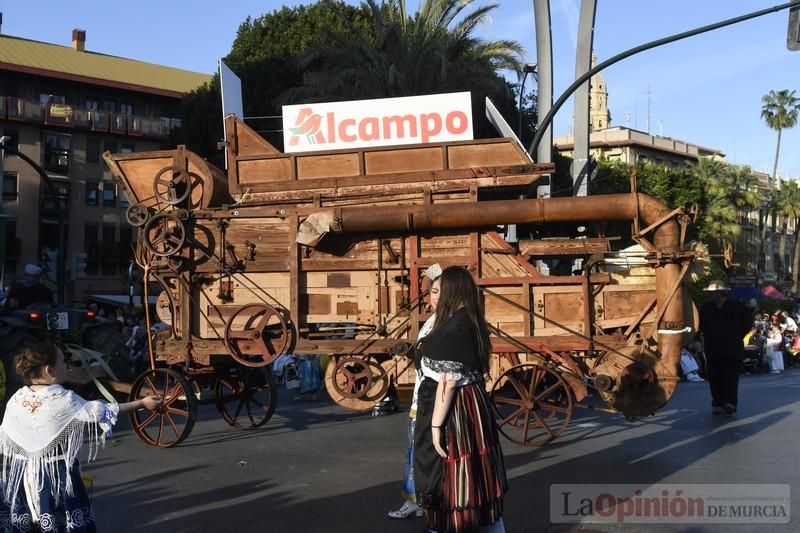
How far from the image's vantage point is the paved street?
6.43 metres

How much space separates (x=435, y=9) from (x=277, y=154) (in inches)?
736

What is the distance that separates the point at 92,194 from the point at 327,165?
152 feet

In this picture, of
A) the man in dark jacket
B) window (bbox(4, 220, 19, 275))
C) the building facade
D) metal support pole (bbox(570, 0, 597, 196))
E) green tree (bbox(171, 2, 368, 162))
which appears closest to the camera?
the man in dark jacket

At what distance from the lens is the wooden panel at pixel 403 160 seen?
970 cm

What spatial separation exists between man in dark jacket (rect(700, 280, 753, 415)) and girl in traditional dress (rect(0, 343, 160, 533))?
944cm

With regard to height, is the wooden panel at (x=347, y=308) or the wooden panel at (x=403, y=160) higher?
the wooden panel at (x=403, y=160)

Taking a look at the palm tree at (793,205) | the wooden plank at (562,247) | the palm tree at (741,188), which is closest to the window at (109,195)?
the palm tree at (741,188)

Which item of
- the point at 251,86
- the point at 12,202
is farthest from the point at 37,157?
the point at 251,86

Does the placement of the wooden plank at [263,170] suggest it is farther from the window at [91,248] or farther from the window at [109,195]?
the window at [109,195]

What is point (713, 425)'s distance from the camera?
36.0 feet

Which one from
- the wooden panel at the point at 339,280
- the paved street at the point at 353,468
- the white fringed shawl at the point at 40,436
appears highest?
the wooden panel at the point at 339,280

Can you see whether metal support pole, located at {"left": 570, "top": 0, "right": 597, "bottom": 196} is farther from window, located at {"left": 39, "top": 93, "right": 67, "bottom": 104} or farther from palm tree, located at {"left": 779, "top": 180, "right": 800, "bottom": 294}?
palm tree, located at {"left": 779, "top": 180, "right": 800, "bottom": 294}

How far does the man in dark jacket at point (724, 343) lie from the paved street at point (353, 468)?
13.5 inches

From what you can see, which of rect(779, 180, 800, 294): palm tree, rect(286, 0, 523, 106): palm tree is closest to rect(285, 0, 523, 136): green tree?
rect(286, 0, 523, 106): palm tree
